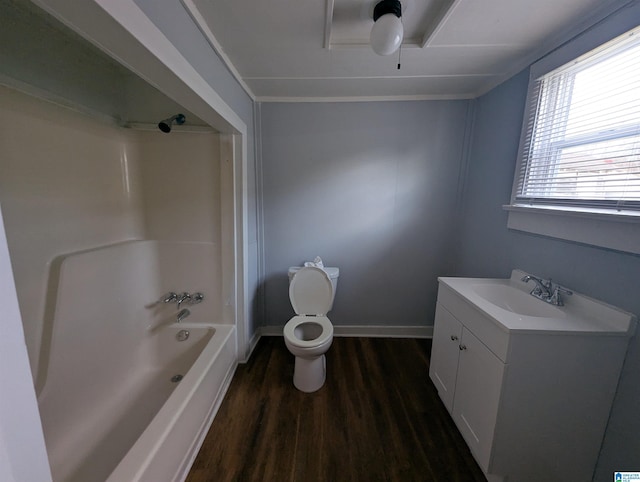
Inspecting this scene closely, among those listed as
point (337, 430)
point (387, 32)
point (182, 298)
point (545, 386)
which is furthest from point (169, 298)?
point (545, 386)

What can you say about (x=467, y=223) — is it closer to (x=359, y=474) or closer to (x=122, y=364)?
(x=359, y=474)

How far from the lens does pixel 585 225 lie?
44.0 inches

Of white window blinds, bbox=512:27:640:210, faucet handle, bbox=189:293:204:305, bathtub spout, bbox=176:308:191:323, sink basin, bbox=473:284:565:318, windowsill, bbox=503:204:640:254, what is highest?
white window blinds, bbox=512:27:640:210

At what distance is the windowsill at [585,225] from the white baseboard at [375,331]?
1.30m

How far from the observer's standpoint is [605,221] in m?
1.04

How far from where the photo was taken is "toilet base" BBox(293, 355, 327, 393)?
1.64 m

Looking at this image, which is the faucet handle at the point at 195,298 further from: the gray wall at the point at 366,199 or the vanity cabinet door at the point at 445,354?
the vanity cabinet door at the point at 445,354

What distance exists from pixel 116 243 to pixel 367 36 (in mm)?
2029

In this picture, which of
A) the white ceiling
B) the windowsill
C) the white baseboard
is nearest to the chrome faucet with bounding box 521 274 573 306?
the windowsill

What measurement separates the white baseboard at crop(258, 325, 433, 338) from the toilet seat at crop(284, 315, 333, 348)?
1.77ft

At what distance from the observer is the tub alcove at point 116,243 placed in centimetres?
108

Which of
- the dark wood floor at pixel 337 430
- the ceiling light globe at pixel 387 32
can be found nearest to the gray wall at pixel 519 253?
the dark wood floor at pixel 337 430

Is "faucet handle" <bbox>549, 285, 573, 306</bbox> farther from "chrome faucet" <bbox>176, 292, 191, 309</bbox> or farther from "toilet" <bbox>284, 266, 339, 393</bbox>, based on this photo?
"chrome faucet" <bbox>176, 292, 191, 309</bbox>

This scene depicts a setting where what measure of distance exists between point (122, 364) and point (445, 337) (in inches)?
82.9
